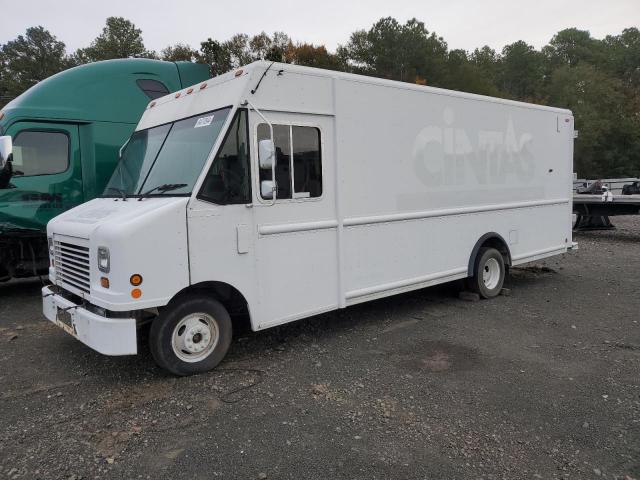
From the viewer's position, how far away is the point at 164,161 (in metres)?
4.93

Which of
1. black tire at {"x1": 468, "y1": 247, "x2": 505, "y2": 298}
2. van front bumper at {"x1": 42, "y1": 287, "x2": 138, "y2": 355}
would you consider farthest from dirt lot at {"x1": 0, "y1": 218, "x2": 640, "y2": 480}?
black tire at {"x1": 468, "y1": 247, "x2": 505, "y2": 298}

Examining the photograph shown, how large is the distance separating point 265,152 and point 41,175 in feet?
17.2

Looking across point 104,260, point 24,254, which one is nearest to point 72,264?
point 104,260

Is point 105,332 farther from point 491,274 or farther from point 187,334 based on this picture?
point 491,274

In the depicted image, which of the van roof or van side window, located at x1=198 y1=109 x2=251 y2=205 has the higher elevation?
the van roof

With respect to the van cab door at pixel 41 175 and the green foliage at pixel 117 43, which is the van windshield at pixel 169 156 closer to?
the van cab door at pixel 41 175

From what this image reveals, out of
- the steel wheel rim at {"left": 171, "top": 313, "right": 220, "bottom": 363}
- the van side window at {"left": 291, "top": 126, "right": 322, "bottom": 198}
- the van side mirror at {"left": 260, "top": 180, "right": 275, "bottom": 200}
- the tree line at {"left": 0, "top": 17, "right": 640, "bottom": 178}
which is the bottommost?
the steel wheel rim at {"left": 171, "top": 313, "right": 220, "bottom": 363}

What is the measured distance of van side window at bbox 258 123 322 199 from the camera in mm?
4828

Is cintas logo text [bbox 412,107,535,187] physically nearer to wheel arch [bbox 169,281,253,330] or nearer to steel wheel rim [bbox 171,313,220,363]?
wheel arch [bbox 169,281,253,330]

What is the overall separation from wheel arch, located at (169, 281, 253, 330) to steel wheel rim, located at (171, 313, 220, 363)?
8.2 inches

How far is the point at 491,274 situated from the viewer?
754cm

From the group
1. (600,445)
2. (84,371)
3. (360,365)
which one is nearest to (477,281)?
(360,365)

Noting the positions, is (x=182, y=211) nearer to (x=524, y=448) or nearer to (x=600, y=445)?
(x=524, y=448)

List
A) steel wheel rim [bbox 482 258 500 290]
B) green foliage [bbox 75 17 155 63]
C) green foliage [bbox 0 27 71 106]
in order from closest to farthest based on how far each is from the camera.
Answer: steel wheel rim [bbox 482 258 500 290] < green foliage [bbox 75 17 155 63] < green foliage [bbox 0 27 71 106]
